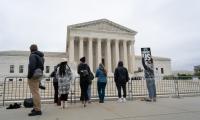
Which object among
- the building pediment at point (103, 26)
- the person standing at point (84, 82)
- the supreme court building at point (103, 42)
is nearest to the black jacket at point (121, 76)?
the person standing at point (84, 82)

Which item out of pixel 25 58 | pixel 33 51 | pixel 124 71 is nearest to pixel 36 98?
pixel 33 51

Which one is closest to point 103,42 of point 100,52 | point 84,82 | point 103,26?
point 103,26

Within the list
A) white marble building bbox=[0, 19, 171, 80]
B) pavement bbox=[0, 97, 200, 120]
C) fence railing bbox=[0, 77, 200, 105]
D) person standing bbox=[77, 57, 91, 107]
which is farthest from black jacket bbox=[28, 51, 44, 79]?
white marble building bbox=[0, 19, 171, 80]

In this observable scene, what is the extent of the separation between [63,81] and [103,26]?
134 feet

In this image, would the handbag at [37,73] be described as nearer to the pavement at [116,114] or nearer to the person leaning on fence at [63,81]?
the pavement at [116,114]

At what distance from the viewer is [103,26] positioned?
46.6 metres

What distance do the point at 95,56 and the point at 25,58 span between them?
20.6 meters

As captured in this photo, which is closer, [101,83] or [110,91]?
[101,83]

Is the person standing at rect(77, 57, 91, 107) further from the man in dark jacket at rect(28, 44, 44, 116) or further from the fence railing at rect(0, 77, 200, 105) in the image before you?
the man in dark jacket at rect(28, 44, 44, 116)

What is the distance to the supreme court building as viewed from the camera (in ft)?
146

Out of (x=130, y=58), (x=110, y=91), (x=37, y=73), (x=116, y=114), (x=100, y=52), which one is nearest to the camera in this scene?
(x=116, y=114)

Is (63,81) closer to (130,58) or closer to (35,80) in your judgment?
(35,80)

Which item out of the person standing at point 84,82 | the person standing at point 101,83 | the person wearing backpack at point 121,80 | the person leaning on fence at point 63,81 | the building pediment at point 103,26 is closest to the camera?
the person leaning on fence at point 63,81

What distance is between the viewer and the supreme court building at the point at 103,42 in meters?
44.4
